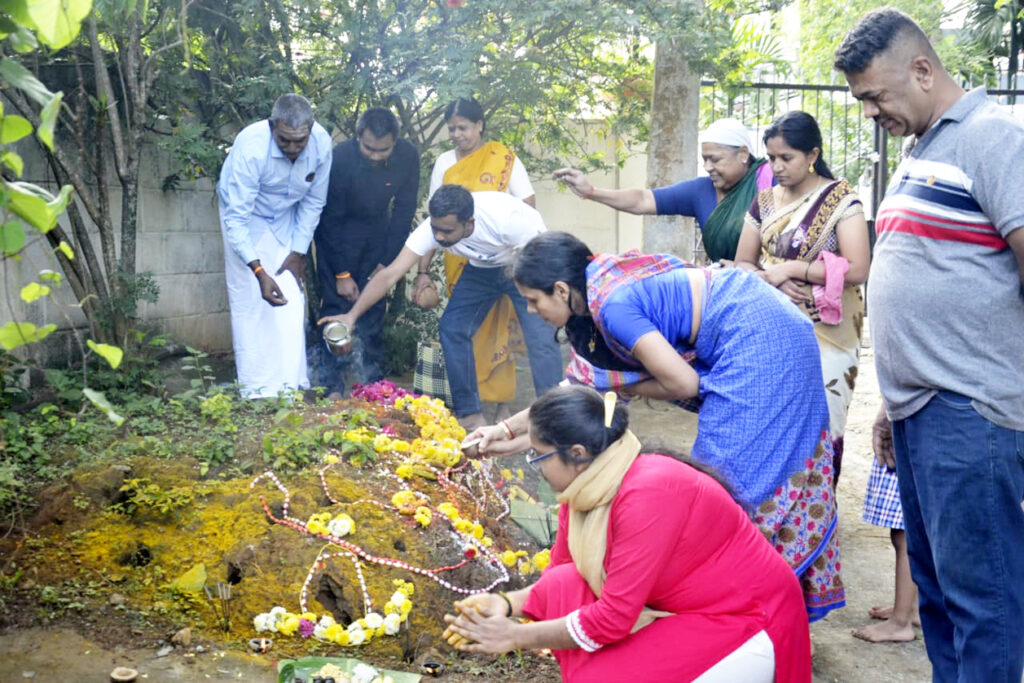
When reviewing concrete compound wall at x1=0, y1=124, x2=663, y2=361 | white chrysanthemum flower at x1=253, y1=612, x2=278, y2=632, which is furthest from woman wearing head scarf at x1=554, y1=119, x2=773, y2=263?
white chrysanthemum flower at x1=253, y1=612, x2=278, y2=632

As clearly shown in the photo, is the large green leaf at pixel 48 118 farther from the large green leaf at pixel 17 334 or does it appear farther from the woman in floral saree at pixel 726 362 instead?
the woman in floral saree at pixel 726 362

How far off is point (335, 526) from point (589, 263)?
1.38 metres

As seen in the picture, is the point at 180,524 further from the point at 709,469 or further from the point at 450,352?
the point at 450,352

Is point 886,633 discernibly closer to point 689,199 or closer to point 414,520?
point 414,520

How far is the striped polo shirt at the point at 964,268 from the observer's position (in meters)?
2.59

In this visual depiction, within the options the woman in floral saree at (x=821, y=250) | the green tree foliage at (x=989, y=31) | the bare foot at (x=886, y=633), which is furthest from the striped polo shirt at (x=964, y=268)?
the green tree foliage at (x=989, y=31)

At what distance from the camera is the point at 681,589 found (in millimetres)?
2828

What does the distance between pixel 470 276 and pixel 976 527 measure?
404cm

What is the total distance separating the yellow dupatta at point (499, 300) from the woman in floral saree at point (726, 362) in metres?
3.28

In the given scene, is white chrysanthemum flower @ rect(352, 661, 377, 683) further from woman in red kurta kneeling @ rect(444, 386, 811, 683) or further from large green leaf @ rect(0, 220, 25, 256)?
large green leaf @ rect(0, 220, 25, 256)

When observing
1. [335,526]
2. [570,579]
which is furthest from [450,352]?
[570,579]

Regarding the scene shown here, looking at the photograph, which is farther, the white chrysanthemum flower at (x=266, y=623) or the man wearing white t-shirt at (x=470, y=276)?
the man wearing white t-shirt at (x=470, y=276)

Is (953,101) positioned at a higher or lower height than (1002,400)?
higher

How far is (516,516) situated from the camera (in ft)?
14.9
